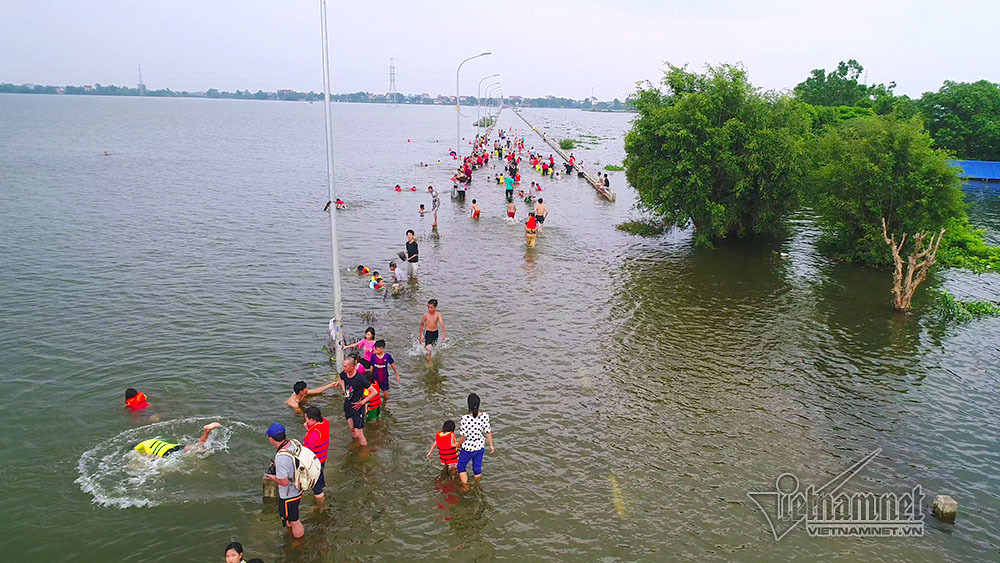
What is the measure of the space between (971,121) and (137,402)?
7206 centimetres

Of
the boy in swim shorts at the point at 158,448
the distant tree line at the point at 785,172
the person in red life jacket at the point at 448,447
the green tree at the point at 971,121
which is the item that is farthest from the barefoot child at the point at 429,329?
the green tree at the point at 971,121

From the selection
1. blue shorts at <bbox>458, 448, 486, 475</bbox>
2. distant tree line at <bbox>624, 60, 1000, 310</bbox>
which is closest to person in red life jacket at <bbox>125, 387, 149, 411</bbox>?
blue shorts at <bbox>458, 448, 486, 475</bbox>

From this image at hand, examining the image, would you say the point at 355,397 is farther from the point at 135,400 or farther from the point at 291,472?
the point at 135,400

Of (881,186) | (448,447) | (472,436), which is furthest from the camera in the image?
(881,186)

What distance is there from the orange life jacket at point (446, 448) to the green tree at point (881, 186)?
21449mm

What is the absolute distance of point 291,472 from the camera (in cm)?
827

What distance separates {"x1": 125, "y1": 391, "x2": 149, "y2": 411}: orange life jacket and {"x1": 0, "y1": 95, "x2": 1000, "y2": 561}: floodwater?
25 centimetres

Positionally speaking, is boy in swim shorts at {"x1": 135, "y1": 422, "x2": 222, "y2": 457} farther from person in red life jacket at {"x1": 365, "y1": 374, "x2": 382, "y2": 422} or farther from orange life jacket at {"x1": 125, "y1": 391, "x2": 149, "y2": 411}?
person in red life jacket at {"x1": 365, "y1": 374, "x2": 382, "y2": 422}

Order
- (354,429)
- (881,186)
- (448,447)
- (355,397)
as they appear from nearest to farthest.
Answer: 1. (448,447)
2. (355,397)
3. (354,429)
4. (881,186)

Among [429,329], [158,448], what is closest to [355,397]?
[158,448]

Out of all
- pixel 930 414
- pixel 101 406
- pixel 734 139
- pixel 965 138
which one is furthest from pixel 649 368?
pixel 965 138

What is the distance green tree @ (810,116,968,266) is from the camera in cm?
2336

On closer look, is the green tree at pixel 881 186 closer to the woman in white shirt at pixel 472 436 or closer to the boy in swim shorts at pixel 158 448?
the woman in white shirt at pixel 472 436

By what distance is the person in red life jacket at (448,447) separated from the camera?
1001 cm
